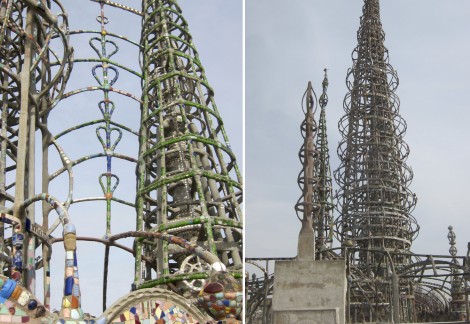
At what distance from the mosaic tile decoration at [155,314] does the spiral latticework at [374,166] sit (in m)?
19.8

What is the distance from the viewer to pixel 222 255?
538 inches

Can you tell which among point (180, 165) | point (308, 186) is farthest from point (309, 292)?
point (180, 165)

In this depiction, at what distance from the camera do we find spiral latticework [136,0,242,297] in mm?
12531

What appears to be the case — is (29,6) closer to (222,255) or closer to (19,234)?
(19,234)

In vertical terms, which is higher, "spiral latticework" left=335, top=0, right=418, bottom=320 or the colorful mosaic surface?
"spiral latticework" left=335, top=0, right=418, bottom=320

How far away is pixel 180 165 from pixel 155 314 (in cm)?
776

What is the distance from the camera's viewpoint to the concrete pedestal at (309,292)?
6758 millimetres

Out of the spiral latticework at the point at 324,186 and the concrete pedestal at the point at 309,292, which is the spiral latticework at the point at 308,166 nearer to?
the concrete pedestal at the point at 309,292

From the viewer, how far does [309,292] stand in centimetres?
Result: 684

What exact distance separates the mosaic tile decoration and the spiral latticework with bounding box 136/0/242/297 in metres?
2.56

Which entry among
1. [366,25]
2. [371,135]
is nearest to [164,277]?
[371,135]

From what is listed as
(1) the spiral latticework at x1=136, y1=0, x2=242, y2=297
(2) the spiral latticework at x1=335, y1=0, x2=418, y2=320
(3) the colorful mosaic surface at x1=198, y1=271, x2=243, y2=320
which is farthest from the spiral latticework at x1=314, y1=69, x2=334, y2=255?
(3) the colorful mosaic surface at x1=198, y1=271, x2=243, y2=320

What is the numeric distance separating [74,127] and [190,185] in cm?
353

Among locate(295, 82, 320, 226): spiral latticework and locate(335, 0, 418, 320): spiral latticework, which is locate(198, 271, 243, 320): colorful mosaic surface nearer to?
locate(295, 82, 320, 226): spiral latticework
